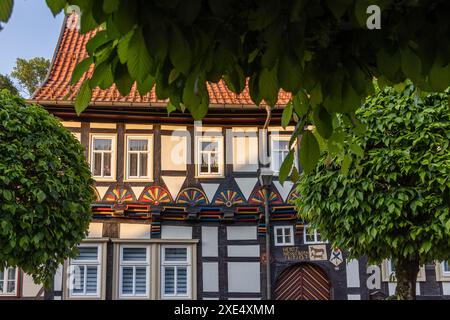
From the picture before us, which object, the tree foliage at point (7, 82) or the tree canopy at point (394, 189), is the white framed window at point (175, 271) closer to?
the tree canopy at point (394, 189)

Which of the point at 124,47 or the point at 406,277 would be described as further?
the point at 406,277

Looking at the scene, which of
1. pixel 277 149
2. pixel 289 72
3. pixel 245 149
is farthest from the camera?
pixel 277 149

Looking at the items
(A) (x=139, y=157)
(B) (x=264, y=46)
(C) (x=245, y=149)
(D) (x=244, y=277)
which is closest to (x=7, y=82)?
(A) (x=139, y=157)

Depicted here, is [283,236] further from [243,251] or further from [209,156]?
[209,156]

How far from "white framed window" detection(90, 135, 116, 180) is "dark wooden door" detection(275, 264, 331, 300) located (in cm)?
488

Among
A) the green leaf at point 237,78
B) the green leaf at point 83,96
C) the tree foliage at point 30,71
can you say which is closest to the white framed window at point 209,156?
the green leaf at point 237,78

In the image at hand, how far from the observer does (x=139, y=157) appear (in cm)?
1579

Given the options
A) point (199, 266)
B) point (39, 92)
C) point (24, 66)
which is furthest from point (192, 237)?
point (24, 66)

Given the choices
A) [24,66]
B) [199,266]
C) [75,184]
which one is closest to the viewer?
[75,184]

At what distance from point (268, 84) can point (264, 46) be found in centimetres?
19

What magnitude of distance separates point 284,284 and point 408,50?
45.7ft
